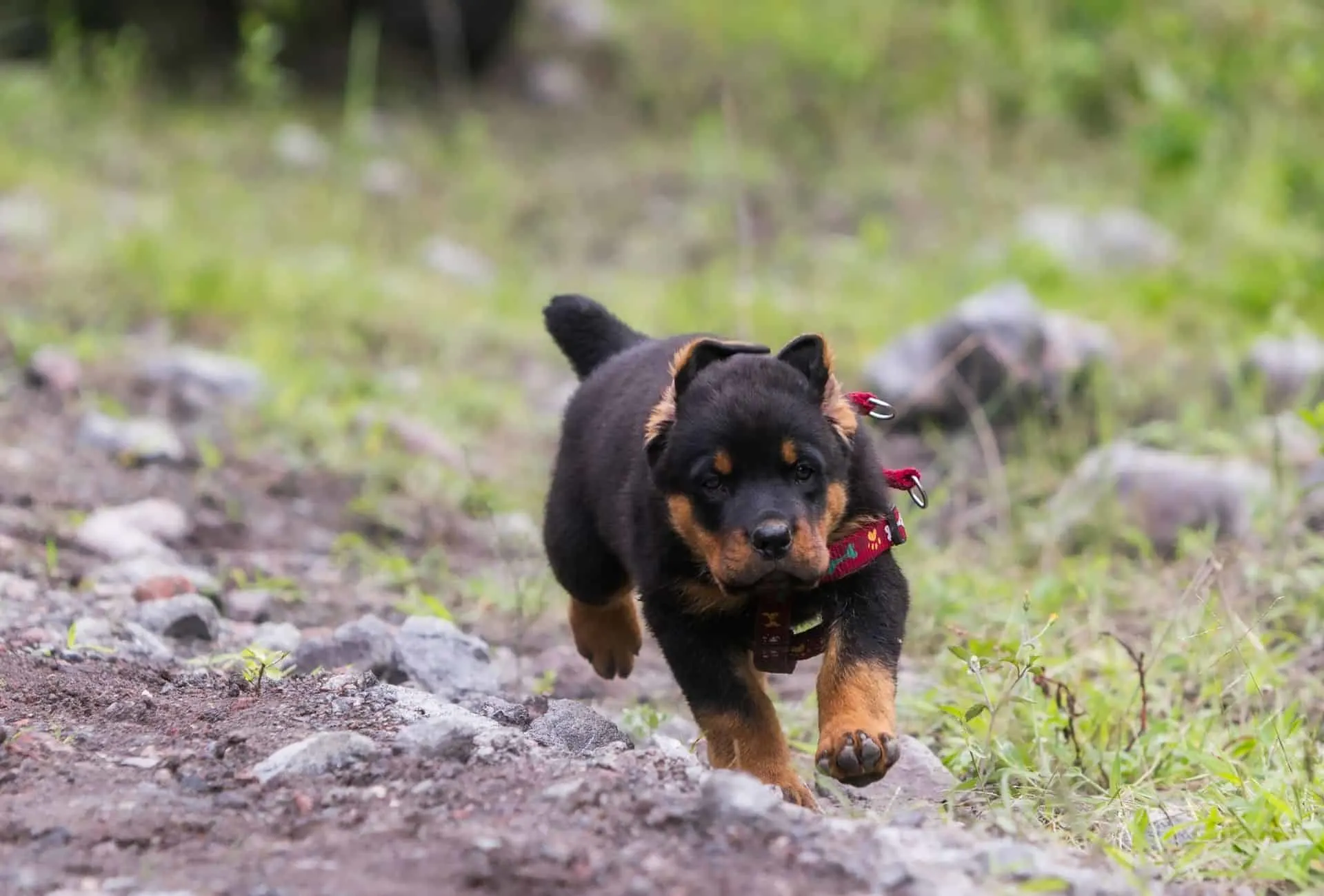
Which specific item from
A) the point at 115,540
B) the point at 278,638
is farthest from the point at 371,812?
the point at 115,540

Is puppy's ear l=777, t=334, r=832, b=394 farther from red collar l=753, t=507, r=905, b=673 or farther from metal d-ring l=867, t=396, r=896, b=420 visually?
red collar l=753, t=507, r=905, b=673

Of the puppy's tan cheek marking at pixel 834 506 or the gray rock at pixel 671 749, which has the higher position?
the puppy's tan cheek marking at pixel 834 506

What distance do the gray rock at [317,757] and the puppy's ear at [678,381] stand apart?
0.93 metres

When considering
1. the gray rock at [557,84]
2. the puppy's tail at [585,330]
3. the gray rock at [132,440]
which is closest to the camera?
the puppy's tail at [585,330]

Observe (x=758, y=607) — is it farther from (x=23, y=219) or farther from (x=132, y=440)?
(x=23, y=219)

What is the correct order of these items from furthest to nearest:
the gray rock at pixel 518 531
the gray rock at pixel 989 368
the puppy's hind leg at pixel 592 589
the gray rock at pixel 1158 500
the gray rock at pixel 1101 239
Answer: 1. the gray rock at pixel 1101 239
2. the gray rock at pixel 989 368
3. the gray rock at pixel 518 531
4. the gray rock at pixel 1158 500
5. the puppy's hind leg at pixel 592 589

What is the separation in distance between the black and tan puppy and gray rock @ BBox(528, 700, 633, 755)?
206mm

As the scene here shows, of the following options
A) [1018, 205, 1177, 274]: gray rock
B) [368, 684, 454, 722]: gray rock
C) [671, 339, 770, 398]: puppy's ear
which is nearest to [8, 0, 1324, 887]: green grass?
[1018, 205, 1177, 274]: gray rock

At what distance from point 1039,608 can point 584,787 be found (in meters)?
2.56

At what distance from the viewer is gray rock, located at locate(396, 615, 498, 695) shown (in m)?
4.10

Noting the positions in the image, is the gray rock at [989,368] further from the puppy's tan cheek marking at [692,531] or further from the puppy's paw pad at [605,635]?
the puppy's tan cheek marking at [692,531]

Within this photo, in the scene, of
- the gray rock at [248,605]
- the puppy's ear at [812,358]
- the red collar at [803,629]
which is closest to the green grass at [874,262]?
the red collar at [803,629]

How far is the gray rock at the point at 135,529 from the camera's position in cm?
529

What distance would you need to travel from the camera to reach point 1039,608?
16.7 ft
